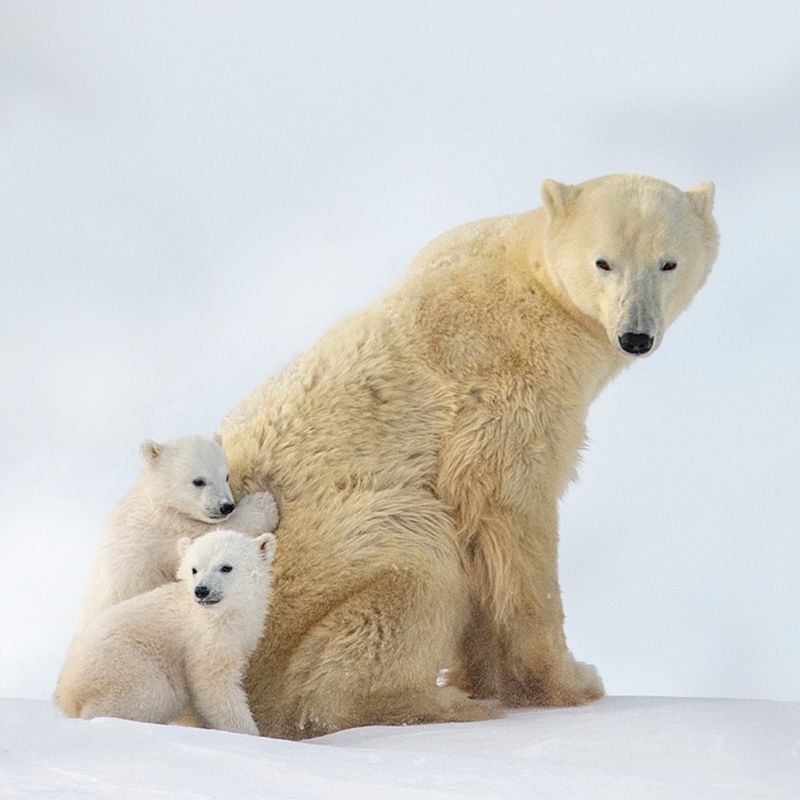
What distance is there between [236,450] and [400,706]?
1.47m

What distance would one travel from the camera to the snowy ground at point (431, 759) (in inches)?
148

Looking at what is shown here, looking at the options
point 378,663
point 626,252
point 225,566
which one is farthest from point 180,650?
point 626,252

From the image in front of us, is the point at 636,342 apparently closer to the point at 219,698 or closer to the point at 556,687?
the point at 556,687

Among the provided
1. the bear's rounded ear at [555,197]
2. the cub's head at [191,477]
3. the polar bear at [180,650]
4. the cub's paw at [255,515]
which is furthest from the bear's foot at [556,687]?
the bear's rounded ear at [555,197]

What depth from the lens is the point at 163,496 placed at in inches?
237

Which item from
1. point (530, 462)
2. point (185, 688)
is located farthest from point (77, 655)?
point (530, 462)

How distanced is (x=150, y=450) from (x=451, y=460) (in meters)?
1.40

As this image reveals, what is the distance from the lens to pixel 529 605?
6312mm

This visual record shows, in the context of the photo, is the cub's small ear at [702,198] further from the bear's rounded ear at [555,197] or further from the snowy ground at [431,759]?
the snowy ground at [431,759]

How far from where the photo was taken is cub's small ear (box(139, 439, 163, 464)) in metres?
6.08

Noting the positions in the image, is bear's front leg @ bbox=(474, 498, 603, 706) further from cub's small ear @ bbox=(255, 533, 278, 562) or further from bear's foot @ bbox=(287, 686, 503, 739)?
cub's small ear @ bbox=(255, 533, 278, 562)

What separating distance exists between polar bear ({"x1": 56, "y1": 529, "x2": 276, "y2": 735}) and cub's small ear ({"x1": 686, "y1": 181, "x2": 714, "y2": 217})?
303 cm

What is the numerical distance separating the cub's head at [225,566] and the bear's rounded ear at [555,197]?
2.27 m

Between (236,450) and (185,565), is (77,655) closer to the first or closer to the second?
(185,565)
